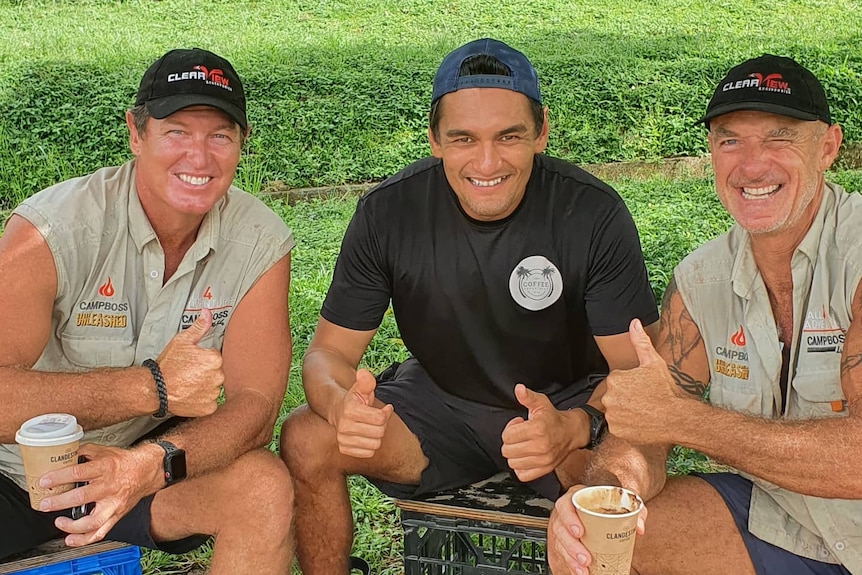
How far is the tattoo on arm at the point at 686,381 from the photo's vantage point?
9.91ft

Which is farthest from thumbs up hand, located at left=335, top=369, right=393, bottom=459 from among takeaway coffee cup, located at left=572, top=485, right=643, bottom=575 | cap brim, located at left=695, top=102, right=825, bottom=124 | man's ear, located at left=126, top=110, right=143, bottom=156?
cap brim, located at left=695, top=102, right=825, bottom=124

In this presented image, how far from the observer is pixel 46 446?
8.10 ft

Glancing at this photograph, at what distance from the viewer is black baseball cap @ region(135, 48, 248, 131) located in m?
3.08

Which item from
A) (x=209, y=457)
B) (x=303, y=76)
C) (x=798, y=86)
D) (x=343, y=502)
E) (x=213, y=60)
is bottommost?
(x=343, y=502)

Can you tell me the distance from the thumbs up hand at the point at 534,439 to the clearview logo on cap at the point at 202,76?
52.5 inches

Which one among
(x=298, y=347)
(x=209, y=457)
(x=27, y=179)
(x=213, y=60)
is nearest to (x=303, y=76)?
(x=27, y=179)

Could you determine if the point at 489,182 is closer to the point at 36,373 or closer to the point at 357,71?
the point at 36,373

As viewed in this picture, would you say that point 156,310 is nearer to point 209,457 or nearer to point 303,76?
point 209,457

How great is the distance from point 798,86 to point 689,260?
60cm

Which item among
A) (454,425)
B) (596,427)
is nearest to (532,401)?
(596,427)

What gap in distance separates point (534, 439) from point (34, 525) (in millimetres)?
1496

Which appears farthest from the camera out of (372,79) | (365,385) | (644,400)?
(372,79)

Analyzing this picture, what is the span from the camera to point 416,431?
3383 millimetres

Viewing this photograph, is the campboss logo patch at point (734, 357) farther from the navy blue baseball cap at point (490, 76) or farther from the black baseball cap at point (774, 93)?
the navy blue baseball cap at point (490, 76)
